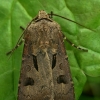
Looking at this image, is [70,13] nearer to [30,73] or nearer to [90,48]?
[90,48]

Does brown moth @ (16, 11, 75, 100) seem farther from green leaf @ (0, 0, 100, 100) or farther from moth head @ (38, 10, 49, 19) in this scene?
green leaf @ (0, 0, 100, 100)

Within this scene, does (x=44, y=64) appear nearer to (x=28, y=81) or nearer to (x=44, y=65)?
(x=44, y=65)

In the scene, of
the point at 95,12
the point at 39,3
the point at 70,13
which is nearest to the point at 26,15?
the point at 39,3

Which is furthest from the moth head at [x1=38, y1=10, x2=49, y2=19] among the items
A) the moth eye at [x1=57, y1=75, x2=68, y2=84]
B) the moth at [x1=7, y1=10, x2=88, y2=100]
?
the moth eye at [x1=57, y1=75, x2=68, y2=84]

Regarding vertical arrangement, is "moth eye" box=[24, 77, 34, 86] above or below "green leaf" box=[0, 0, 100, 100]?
below

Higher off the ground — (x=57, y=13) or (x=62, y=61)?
(x=57, y=13)

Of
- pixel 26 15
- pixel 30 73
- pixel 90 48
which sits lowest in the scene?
pixel 30 73

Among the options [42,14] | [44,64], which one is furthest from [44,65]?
[42,14]
